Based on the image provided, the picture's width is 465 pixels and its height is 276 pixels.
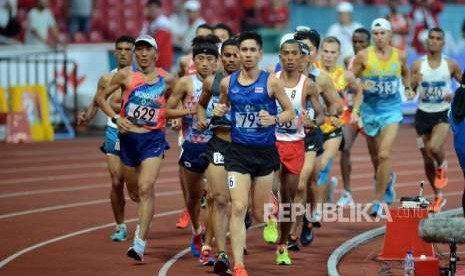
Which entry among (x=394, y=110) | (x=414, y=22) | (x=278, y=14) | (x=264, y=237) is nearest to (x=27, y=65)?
(x=278, y=14)

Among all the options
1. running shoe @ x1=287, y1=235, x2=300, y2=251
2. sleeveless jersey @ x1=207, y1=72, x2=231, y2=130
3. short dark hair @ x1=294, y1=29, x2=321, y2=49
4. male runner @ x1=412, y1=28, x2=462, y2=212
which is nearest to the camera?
sleeveless jersey @ x1=207, y1=72, x2=231, y2=130

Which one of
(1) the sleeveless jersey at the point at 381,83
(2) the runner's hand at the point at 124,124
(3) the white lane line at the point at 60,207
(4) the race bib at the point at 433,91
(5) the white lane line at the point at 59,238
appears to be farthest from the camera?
(4) the race bib at the point at 433,91

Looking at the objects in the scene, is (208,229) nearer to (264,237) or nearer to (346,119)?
(264,237)

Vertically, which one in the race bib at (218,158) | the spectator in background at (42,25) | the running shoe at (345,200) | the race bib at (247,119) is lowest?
the running shoe at (345,200)

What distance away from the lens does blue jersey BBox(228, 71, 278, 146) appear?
1211 cm

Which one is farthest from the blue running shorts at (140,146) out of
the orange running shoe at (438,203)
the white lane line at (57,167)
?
the white lane line at (57,167)

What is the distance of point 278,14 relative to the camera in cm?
2920

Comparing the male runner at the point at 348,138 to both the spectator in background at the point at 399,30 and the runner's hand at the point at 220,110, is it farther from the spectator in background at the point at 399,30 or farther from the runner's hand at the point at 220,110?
the spectator in background at the point at 399,30

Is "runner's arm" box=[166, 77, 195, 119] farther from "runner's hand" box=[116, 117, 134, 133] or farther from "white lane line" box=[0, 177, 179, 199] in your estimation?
"white lane line" box=[0, 177, 179, 199]

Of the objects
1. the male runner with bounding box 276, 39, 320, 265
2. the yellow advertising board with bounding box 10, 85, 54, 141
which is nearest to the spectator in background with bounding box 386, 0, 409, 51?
the yellow advertising board with bounding box 10, 85, 54, 141

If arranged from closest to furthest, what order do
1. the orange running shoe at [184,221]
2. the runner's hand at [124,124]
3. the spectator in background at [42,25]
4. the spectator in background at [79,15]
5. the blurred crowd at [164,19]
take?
the runner's hand at [124,124]
the orange running shoe at [184,221]
the blurred crowd at [164,19]
the spectator in background at [42,25]
the spectator in background at [79,15]

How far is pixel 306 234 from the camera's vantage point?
570 inches

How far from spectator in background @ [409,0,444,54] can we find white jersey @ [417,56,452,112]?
36.7 feet

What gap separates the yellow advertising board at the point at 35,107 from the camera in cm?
2541
